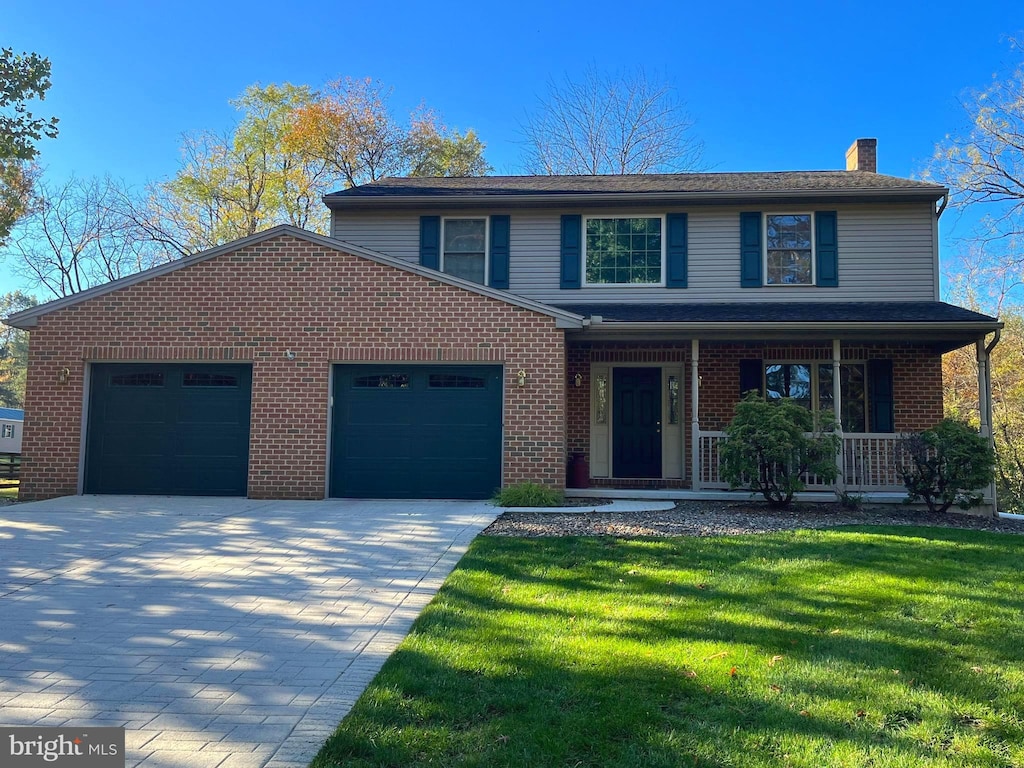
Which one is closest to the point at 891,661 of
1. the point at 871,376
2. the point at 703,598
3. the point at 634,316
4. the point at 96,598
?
the point at 703,598

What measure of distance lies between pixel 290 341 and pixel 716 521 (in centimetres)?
657

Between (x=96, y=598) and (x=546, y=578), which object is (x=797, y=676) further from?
(x=96, y=598)

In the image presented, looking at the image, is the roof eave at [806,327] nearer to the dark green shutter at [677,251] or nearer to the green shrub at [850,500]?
the dark green shutter at [677,251]

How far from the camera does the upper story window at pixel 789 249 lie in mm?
12945

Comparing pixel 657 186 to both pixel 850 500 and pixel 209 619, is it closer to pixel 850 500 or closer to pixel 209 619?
pixel 850 500

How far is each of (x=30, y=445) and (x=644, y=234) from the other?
415 inches

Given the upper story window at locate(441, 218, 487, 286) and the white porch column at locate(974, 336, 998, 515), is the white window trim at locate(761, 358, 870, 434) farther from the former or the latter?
the upper story window at locate(441, 218, 487, 286)

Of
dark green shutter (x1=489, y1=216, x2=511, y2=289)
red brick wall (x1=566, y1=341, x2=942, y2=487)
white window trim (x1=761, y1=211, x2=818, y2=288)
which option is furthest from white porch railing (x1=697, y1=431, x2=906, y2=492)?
dark green shutter (x1=489, y1=216, x2=511, y2=289)

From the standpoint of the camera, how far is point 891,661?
399cm

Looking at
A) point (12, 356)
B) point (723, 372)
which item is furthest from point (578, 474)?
point (12, 356)

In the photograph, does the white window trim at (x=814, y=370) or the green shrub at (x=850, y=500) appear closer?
the green shrub at (x=850, y=500)

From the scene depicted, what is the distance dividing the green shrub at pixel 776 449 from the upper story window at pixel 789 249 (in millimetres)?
3729

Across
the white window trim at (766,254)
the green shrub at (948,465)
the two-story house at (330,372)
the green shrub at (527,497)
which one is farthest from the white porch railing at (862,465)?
the white window trim at (766,254)

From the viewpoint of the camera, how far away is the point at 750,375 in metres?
12.8
